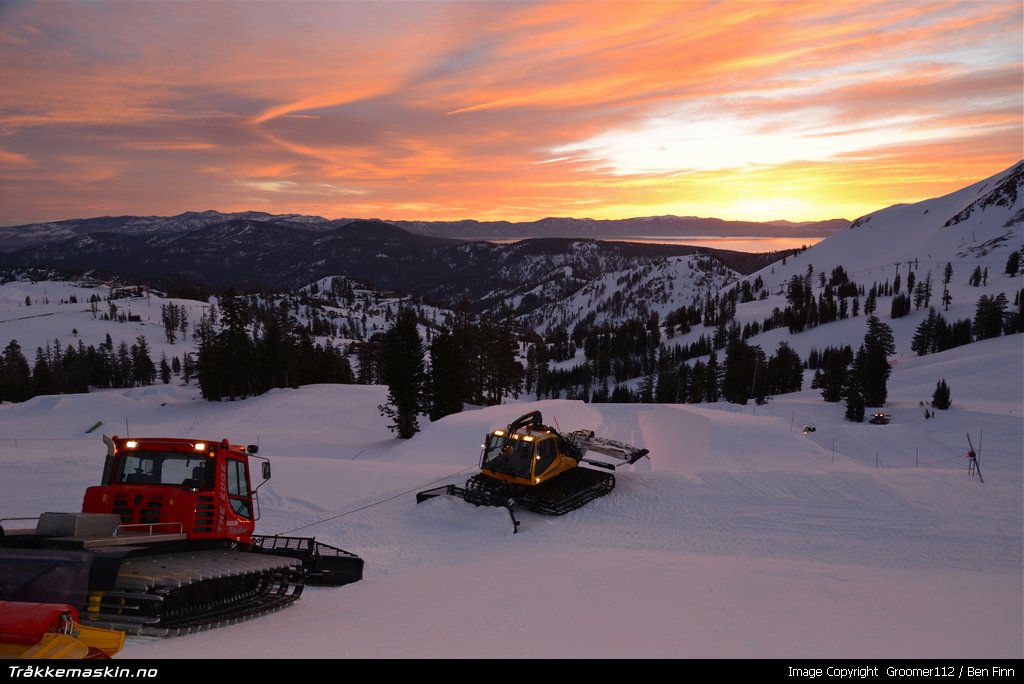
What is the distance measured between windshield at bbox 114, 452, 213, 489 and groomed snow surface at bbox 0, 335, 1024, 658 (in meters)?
2.80

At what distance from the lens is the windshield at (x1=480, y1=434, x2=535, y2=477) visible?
18719 mm

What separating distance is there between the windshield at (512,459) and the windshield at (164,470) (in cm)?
967

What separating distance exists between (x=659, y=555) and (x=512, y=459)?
5863 mm

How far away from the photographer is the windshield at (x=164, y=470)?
10.7m

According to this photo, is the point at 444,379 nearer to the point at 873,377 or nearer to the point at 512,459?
the point at 512,459

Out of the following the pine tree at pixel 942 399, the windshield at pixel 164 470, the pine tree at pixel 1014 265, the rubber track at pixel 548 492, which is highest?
the pine tree at pixel 1014 265

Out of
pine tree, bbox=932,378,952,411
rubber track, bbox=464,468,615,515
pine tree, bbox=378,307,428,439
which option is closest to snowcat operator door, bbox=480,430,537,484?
rubber track, bbox=464,468,615,515

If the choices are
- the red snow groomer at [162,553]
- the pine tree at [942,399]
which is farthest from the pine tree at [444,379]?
the pine tree at [942,399]

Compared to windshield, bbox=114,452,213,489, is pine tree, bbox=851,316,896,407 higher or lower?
lower

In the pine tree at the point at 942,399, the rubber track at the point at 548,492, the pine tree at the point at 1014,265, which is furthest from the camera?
the pine tree at the point at 1014,265

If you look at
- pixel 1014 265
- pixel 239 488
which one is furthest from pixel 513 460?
pixel 1014 265

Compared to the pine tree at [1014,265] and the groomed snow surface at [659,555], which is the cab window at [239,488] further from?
the pine tree at [1014,265]

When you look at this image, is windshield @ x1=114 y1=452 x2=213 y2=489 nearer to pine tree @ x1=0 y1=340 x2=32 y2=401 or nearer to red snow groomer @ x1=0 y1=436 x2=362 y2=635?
red snow groomer @ x1=0 y1=436 x2=362 y2=635

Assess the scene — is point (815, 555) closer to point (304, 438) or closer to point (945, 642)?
point (945, 642)
